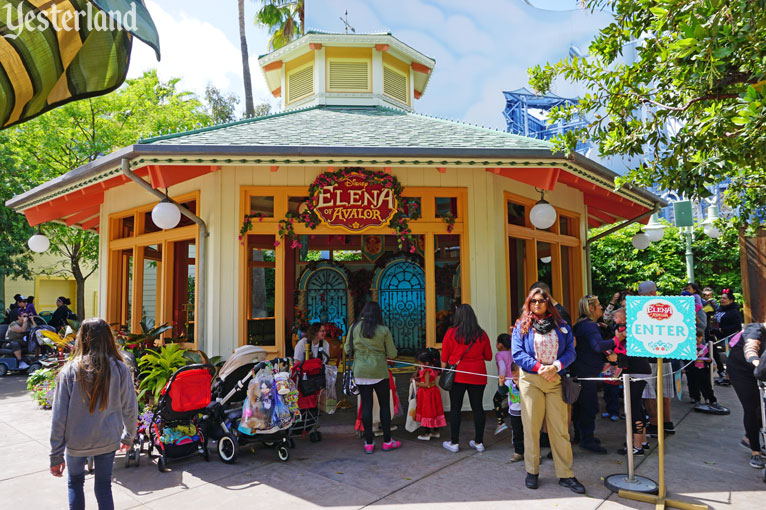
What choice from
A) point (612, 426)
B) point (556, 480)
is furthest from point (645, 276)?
point (556, 480)

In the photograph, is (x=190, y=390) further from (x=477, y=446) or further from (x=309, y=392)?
(x=477, y=446)

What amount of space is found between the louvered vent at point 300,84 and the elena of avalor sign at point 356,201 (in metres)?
4.43

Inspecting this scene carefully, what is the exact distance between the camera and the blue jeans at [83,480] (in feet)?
10.8

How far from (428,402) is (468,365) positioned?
897mm

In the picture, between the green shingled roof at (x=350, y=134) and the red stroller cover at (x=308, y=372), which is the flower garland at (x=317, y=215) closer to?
→ the green shingled roof at (x=350, y=134)

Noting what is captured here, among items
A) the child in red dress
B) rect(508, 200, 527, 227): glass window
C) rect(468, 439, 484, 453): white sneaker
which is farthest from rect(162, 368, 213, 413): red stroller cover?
rect(508, 200, 527, 227): glass window

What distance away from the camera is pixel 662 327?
13.9 feet

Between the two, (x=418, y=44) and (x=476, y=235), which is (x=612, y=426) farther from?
(x=418, y=44)

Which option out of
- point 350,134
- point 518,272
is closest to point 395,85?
point 350,134

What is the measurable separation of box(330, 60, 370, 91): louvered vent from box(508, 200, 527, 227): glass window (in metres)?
4.32

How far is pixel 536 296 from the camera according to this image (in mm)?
4531

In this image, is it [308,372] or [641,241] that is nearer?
[308,372]

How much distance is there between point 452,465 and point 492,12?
6135cm

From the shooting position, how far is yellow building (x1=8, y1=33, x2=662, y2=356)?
6109 mm
